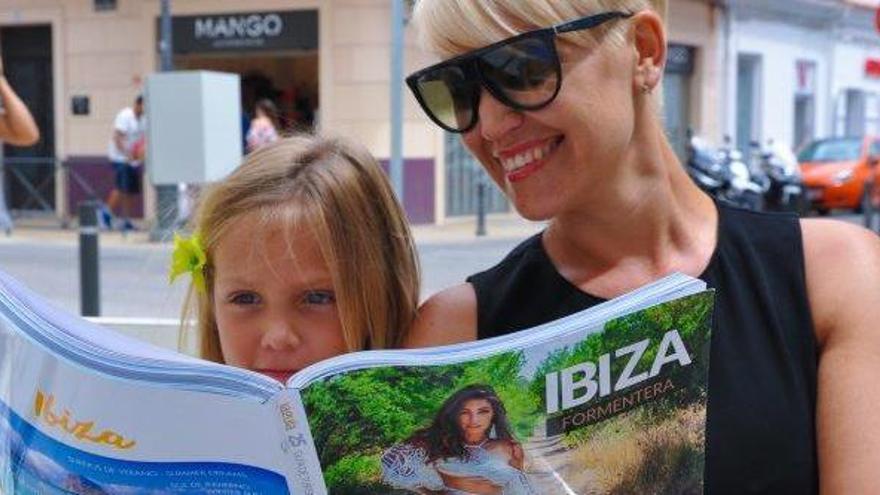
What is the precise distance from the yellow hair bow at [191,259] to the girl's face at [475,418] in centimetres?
70

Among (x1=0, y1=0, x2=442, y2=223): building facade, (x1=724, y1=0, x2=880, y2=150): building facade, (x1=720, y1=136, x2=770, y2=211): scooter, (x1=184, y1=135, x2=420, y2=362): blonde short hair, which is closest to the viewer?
(x1=184, y1=135, x2=420, y2=362): blonde short hair

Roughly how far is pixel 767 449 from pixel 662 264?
0.25m

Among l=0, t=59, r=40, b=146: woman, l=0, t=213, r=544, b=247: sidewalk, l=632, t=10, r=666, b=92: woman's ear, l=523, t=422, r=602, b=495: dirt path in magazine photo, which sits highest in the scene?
l=632, t=10, r=666, b=92: woman's ear

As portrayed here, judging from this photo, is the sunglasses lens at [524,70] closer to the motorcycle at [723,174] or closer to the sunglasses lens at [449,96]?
the sunglasses lens at [449,96]

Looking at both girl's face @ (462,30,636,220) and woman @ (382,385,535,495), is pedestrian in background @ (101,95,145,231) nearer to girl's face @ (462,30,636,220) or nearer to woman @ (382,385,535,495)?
girl's face @ (462,30,636,220)

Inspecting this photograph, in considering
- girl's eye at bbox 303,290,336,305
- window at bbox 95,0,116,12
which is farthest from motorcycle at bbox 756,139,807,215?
girl's eye at bbox 303,290,336,305

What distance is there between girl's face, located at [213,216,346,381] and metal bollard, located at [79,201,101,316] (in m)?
5.38

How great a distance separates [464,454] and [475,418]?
4cm

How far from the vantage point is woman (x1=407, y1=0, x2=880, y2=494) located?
4.24ft

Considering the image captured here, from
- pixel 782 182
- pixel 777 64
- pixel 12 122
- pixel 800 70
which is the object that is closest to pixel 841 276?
pixel 12 122

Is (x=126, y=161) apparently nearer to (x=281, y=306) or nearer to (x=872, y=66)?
(x=281, y=306)

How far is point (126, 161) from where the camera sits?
1594 cm

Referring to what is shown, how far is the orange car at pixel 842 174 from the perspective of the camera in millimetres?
18531

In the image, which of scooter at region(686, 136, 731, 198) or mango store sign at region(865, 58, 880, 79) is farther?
mango store sign at region(865, 58, 880, 79)
